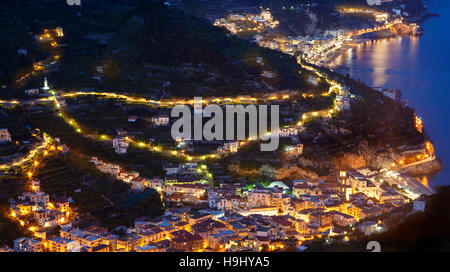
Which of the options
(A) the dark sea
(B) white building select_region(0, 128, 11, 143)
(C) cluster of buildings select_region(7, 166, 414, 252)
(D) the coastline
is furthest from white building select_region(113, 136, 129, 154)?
(D) the coastline

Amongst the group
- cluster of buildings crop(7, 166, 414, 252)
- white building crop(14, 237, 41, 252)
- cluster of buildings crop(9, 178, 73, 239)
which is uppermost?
cluster of buildings crop(9, 178, 73, 239)

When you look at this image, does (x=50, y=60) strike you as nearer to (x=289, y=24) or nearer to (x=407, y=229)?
(x=407, y=229)

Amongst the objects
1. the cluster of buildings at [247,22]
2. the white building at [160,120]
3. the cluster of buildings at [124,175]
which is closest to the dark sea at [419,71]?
the cluster of buildings at [247,22]

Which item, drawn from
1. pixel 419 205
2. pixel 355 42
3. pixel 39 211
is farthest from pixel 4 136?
A: pixel 355 42

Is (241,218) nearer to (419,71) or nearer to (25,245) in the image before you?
(25,245)

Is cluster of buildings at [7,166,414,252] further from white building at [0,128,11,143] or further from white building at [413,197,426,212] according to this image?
white building at [0,128,11,143]

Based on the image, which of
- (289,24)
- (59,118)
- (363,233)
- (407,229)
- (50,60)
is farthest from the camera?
(289,24)

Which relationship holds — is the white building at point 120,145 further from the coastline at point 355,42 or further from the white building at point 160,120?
the coastline at point 355,42

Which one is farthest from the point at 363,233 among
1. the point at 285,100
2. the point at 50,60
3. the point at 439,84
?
the point at 439,84
